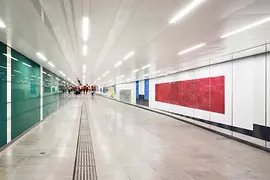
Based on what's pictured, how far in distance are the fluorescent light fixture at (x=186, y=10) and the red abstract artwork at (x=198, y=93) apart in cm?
588

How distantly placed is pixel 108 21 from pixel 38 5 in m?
1.88

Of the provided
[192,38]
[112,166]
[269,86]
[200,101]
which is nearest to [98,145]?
[112,166]

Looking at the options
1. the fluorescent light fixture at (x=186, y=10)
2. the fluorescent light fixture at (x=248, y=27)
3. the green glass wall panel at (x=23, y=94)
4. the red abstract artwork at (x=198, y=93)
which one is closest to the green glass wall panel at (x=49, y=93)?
the green glass wall panel at (x=23, y=94)

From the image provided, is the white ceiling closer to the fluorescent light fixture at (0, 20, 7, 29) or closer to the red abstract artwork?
the fluorescent light fixture at (0, 20, 7, 29)

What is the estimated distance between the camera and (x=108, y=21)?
564cm

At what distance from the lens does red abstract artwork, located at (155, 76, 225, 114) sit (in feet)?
33.7

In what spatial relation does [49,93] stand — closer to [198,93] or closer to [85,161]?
[198,93]

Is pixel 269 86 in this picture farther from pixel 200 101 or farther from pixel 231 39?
pixel 200 101

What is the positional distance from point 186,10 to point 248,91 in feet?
16.9

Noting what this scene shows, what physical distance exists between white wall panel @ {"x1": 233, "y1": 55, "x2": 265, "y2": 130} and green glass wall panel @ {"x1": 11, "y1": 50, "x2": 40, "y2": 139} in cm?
756

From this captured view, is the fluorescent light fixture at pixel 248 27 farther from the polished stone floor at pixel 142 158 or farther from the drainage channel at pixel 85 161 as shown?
the drainage channel at pixel 85 161

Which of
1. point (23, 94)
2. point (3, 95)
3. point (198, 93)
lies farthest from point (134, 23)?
point (198, 93)

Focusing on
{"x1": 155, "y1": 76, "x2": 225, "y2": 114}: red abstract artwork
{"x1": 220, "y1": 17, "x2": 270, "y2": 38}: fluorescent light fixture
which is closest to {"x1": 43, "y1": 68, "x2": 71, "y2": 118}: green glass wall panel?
{"x1": 155, "y1": 76, "x2": 225, "y2": 114}: red abstract artwork

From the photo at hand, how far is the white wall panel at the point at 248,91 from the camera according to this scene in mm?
7648
